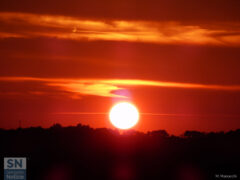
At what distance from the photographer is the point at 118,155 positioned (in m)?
57.0

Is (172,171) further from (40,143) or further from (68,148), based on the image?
(40,143)

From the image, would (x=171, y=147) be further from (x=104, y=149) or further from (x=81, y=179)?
(x=81, y=179)

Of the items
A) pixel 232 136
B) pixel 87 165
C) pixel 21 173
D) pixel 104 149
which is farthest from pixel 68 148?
pixel 232 136

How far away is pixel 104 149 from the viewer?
6147cm

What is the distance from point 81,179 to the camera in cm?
4494

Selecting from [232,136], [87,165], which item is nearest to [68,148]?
[87,165]

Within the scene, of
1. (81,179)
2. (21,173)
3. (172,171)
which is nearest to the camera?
(21,173)

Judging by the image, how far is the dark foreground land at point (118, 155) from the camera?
46.2 m

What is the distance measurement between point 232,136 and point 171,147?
59.8ft

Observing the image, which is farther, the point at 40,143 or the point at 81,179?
the point at 40,143

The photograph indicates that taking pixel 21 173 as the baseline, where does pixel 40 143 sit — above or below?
above

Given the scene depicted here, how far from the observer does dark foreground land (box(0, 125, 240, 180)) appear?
152ft

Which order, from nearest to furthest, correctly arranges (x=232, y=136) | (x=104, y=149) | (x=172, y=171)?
(x=172, y=171)
(x=104, y=149)
(x=232, y=136)

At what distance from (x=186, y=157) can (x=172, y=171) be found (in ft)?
25.5
